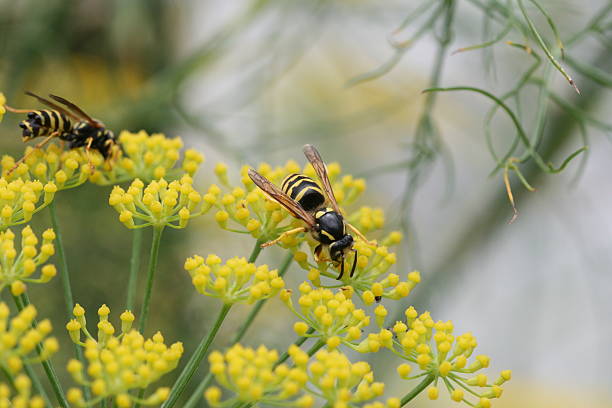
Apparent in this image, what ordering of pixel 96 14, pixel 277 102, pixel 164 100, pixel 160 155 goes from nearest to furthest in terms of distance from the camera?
pixel 160 155 → pixel 164 100 → pixel 96 14 → pixel 277 102

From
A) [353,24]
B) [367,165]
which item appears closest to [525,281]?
[367,165]

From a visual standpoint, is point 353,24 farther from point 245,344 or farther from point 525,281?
point 245,344

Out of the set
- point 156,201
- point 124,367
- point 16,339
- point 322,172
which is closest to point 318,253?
point 322,172

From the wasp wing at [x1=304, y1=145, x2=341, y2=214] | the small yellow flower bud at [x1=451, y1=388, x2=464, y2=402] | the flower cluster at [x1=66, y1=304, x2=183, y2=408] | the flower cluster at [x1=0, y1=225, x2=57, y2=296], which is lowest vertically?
the flower cluster at [x1=66, y1=304, x2=183, y2=408]

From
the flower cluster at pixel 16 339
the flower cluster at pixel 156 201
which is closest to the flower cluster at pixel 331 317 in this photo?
the flower cluster at pixel 156 201

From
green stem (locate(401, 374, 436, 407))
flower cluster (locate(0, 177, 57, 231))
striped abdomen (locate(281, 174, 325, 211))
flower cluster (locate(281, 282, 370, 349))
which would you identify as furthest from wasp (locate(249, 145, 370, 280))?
flower cluster (locate(0, 177, 57, 231))

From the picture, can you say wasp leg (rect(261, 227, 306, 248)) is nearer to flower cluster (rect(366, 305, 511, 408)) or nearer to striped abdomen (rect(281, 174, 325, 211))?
striped abdomen (rect(281, 174, 325, 211))

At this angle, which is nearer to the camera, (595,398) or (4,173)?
(4,173)

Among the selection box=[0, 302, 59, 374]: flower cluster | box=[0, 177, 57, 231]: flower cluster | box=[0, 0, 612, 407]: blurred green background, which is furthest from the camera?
box=[0, 0, 612, 407]: blurred green background
